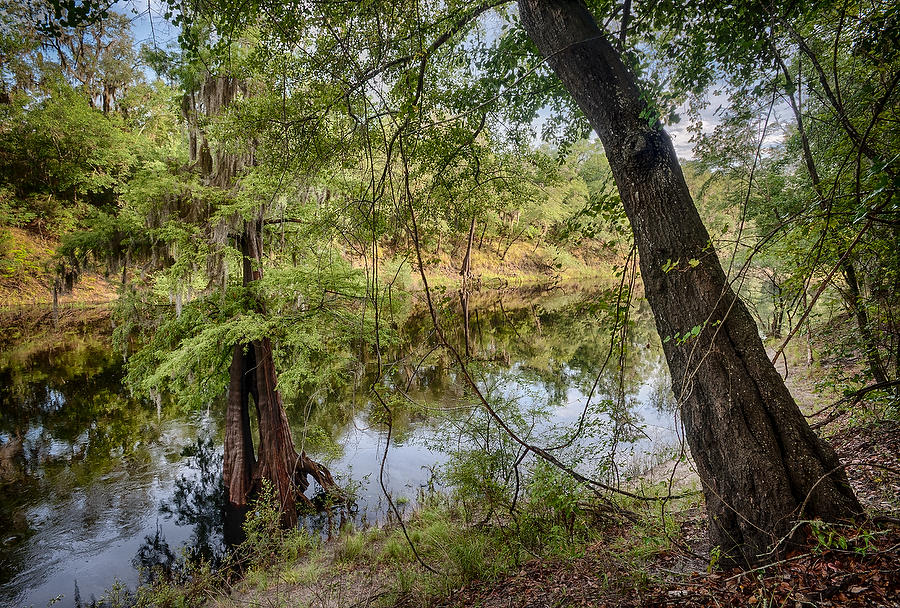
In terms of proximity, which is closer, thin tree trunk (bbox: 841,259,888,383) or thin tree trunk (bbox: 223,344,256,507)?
thin tree trunk (bbox: 841,259,888,383)

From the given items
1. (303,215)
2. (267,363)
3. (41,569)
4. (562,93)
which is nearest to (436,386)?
(267,363)

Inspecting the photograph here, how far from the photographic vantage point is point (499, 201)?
18.5 ft

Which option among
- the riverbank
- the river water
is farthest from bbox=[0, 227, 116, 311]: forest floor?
the riverbank

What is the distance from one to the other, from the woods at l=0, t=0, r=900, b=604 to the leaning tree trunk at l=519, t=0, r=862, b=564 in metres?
0.01

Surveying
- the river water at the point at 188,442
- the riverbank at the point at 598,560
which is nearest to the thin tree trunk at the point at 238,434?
the river water at the point at 188,442

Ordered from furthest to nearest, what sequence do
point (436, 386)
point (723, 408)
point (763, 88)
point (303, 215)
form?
1. point (436, 386)
2. point (303, 215)
3. point (763, 88)
4. point (723, 408)

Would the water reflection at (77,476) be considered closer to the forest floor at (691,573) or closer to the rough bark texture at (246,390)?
the rough bark texture at (246,390)

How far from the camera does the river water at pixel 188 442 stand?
6191 mm

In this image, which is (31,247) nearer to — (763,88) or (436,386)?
(436,386)

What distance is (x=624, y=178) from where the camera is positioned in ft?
8.02

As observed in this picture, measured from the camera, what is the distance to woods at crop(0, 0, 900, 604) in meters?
2.22

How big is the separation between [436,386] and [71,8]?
40.5ft

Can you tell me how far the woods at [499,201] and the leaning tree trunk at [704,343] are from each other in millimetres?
13

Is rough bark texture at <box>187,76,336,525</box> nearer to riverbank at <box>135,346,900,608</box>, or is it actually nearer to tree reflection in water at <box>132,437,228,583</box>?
tree reflection in water at <box>132,437,228,583</box>
